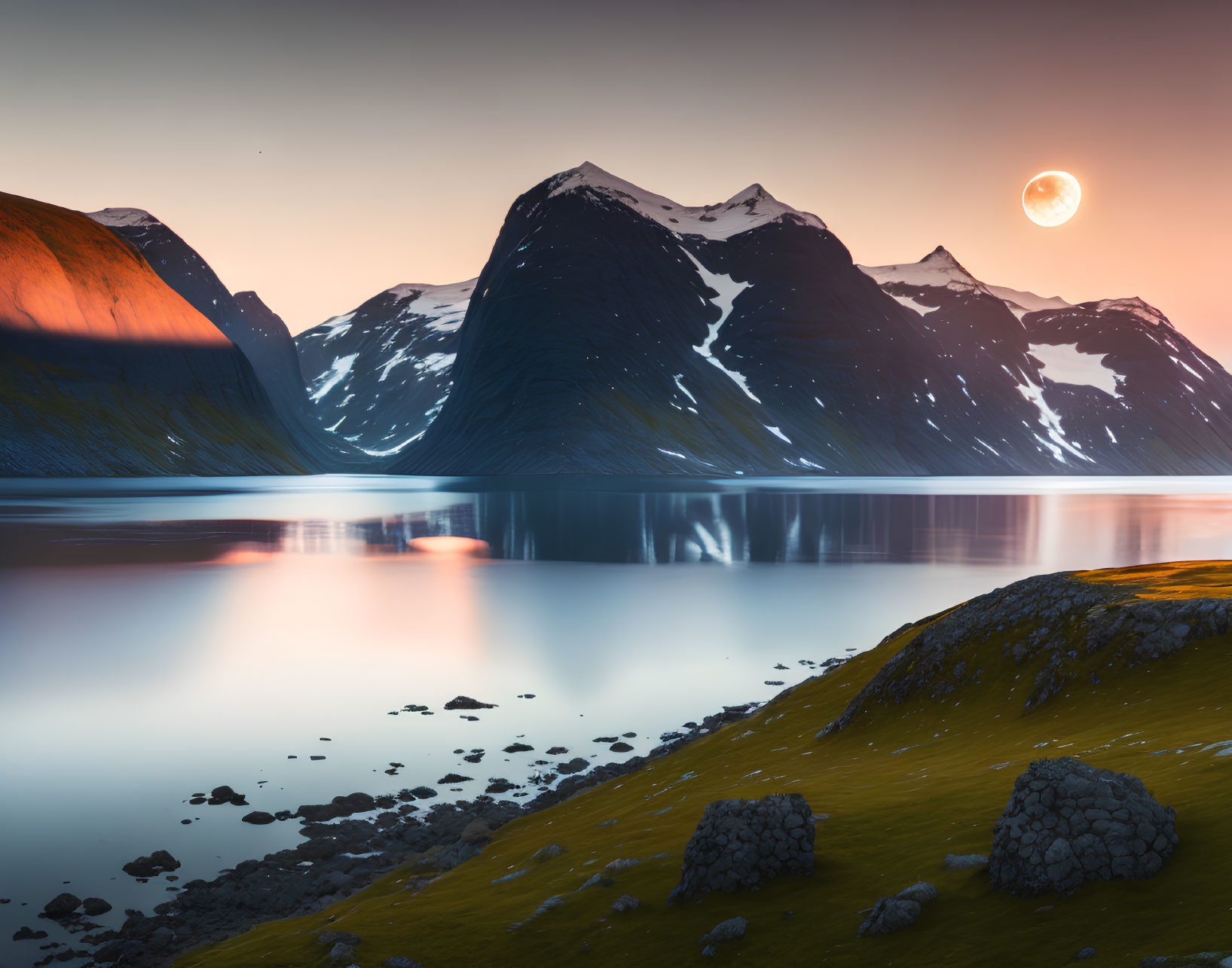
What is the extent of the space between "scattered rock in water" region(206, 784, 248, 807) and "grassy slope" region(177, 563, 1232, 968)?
7799 mm

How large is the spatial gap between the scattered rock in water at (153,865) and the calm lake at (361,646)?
368mm

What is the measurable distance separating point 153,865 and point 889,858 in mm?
17819

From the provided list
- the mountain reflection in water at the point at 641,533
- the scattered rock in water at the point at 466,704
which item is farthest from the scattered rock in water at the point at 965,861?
the mountain reflection in water at the point at 641,533

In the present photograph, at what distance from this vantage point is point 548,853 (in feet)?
65.6

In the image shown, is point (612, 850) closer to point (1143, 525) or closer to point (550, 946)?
point (550, 946)

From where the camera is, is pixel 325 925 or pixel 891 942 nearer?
pixel 891 942

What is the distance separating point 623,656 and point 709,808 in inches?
1375

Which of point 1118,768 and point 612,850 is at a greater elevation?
point 1118,768

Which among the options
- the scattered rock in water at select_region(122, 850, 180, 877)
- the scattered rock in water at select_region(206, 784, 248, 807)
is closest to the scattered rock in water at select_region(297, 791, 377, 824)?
the scattered rock in water at select_region(206, 784, 248, 807)

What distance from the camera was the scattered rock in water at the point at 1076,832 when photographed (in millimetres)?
11633

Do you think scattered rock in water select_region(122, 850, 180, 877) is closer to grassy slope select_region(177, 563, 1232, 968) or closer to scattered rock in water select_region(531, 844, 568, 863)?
grassy slope select_region(177, 563, 1232, 968)

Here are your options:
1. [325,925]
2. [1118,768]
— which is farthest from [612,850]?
[1118,768]

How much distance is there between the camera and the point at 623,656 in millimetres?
49969

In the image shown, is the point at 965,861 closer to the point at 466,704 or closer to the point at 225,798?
the point at 225,798
